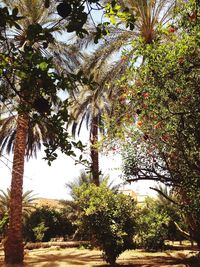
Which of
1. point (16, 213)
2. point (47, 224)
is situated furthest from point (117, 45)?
point (47, 224)

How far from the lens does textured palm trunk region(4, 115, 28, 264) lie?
14.2 m

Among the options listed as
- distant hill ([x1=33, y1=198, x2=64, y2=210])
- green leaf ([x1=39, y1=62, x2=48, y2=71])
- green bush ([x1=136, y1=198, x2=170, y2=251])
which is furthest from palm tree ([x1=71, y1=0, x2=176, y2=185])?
distant hill ([x1=33, y1=198, x2=64, y2=210])

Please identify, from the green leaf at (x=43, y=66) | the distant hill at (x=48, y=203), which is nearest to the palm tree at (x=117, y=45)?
the green leaf at (x=43, y=66)

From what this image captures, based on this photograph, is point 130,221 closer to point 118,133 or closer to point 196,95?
point 118,133

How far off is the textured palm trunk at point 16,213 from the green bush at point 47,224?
12.0 m

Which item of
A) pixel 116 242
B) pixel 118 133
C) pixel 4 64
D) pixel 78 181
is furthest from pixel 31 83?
pixel 78 181

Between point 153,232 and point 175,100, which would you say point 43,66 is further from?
point 153,232

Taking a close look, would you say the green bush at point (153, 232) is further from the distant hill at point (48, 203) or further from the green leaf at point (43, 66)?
the green leaf at point (43, 66)

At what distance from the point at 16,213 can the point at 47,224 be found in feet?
45.0

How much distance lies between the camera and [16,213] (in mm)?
14953

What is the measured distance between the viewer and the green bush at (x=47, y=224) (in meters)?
27.6

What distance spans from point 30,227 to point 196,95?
2385cm

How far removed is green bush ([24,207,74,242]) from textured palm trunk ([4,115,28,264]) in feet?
39.3

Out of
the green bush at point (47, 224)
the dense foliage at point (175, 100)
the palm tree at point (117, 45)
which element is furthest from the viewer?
the green bush at point (47, 224)
